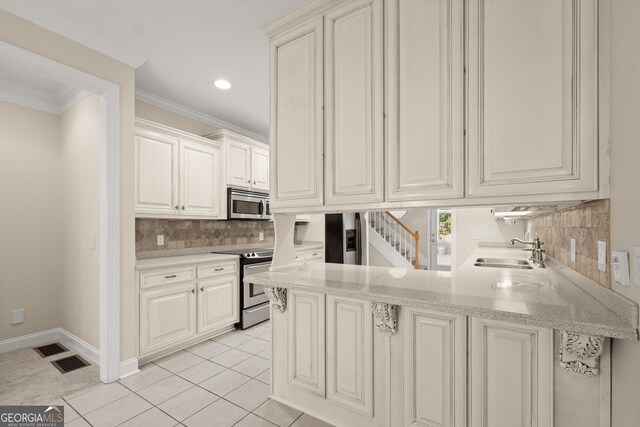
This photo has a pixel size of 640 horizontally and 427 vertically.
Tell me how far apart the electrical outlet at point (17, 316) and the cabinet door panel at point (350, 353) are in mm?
3315

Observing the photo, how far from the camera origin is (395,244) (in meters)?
6.55

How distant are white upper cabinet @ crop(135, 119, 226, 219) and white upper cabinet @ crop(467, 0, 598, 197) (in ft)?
9.38

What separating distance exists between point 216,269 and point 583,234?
3095 millimetres

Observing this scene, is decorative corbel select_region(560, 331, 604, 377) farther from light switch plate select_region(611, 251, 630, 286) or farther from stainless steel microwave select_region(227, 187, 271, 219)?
stainless steel microwave select_region(227, 187, 271, 219)

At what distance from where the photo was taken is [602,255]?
1221mm

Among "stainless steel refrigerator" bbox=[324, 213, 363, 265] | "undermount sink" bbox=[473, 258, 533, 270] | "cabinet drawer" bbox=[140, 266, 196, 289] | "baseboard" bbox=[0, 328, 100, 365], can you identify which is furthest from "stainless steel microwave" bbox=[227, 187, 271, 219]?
"undermount sink" bbox=[473, 258, 533, 270]

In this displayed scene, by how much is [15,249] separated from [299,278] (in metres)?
3.15

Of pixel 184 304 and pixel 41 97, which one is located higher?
pixel 41 97

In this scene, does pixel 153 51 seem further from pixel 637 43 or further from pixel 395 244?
pixel 395 244

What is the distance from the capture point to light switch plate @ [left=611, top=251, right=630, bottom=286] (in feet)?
3.27

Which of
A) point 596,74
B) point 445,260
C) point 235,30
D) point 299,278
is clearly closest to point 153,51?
point 235,30

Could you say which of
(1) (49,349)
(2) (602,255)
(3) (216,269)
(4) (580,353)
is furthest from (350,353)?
(1) (49,349)

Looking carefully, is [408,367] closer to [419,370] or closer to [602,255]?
[419,370]

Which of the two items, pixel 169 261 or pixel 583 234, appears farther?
pixel 169 261
